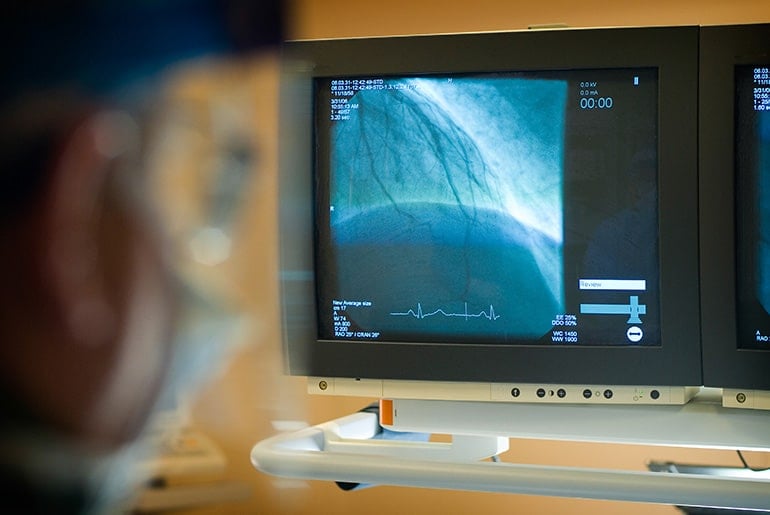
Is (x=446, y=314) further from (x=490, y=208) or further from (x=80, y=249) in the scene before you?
(x=80, y=249)

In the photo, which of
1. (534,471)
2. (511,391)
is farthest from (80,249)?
(511,391)

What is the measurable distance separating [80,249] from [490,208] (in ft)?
4.01

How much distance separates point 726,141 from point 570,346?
380 millimetres

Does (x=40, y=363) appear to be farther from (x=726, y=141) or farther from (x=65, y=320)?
(x=726, y=141)

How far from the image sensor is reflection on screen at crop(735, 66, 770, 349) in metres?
→ 1.36

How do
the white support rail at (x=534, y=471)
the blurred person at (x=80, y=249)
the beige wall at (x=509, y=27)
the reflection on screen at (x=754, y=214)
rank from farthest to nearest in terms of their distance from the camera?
the beige wall at (x=509, y=27) < the reflection on screen at (x=754, y=214) < the white support rail at (x=534, y=471) < the blurred person at (x=80, y=249)

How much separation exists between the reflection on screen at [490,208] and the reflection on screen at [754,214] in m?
0.12

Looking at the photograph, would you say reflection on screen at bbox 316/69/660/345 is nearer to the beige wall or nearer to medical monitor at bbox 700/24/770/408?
medical monitor at bbox 700/24/770/408

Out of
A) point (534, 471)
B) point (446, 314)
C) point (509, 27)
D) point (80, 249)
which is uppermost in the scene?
point (509, 27)

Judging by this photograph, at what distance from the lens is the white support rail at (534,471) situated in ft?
4.06

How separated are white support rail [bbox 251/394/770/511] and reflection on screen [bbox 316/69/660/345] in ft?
0.53

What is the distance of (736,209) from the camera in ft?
4.48

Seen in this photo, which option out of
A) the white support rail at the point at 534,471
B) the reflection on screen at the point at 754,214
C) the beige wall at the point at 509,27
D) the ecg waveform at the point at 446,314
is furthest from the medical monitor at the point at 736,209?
the beige wall at the point at 509,27

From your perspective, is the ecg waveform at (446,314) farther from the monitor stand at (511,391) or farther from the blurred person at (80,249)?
the blurred person at (80,249)
